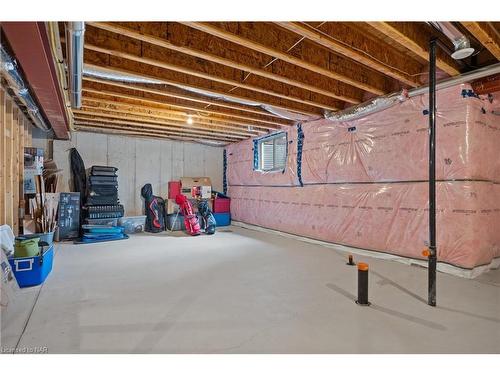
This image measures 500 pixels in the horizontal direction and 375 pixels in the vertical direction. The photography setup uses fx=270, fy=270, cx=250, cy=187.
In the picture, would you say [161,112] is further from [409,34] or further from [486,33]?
[486,33]

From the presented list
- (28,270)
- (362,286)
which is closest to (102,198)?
(28,270)

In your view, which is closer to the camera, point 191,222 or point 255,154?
point 191,222

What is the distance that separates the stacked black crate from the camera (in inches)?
219

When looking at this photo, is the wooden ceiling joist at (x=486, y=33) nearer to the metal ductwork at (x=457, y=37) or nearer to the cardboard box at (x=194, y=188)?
the metal ductwork at (x=457, y=37)

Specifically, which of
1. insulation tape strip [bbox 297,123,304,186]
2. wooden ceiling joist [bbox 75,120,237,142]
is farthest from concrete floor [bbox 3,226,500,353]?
wooden ceiling joist [bbox 75,120,237,142]

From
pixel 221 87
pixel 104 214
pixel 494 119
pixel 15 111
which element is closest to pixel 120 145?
pixel 104 214

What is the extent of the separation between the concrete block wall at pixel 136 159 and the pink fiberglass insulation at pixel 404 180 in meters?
3.16

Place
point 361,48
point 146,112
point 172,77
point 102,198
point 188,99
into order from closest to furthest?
point 361,48
point 172,77
point 188,99
point 146,112
point 102,198

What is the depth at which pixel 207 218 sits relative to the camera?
20.0 feet

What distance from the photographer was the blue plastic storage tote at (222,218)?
7.25 metres

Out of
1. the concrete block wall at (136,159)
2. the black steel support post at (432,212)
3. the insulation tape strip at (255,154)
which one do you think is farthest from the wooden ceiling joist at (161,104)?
the black steel support post at (432,212)

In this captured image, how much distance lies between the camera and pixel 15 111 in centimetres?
401

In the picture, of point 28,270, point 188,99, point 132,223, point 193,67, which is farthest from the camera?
point 132,223

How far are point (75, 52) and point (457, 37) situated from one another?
3.09 meters
